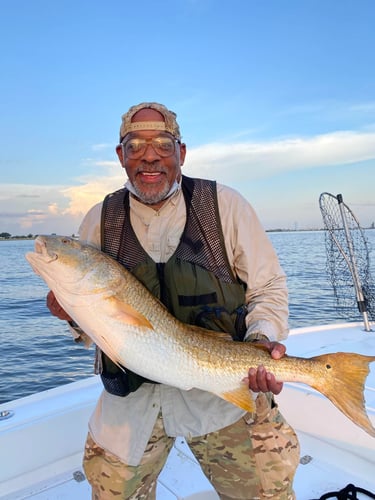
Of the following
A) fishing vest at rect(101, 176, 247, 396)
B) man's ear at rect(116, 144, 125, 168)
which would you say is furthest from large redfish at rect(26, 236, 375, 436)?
man's ear at rect(116, 144, 125, 168)

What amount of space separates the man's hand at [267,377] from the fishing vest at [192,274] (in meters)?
0.38

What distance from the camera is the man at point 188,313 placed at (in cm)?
304

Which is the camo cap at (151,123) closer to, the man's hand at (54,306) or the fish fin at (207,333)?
the man's hand at (54,306)

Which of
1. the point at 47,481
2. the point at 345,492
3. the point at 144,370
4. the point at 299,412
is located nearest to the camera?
the point at 144,370

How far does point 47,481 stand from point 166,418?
2.00 metres

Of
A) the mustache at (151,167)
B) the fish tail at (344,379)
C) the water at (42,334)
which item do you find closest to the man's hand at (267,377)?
the fish tail at (344,379)

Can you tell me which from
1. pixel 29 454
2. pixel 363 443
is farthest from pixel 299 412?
pixel 29 454

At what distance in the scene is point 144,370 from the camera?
280 cm

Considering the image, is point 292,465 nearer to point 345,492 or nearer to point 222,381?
point 222,381

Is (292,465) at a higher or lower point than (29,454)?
higher

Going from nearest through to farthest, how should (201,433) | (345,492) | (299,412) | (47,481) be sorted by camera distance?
(201,433) < (345,492) < (47,481) < (299,412)

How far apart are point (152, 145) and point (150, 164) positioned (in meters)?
0.13

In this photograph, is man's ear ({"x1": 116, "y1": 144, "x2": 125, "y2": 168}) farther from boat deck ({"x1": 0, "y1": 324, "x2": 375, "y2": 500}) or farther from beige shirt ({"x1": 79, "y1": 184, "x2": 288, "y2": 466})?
boat deck ({"x1": 0, "y1": 324, "x2": 375, "y2": 500})

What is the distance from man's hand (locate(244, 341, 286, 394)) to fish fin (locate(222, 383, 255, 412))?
52 mm
